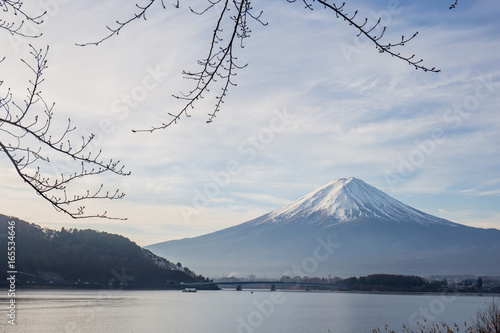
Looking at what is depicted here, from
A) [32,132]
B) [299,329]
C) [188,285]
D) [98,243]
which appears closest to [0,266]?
[98,243]

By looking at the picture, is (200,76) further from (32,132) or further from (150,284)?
(150,284)

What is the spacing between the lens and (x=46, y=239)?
8219 centimetres

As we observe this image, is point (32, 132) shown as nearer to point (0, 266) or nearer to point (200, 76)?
point (200, 76)

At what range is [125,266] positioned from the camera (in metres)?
92.9

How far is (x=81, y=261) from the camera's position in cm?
8531

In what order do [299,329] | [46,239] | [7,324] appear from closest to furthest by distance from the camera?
[7,324] < [299,329] < [46,239]

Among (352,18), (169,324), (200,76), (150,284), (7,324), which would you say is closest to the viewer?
(352,18)

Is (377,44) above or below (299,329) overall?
above

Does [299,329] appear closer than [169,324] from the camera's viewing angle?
Yes

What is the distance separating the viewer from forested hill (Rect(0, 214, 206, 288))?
77.8 m

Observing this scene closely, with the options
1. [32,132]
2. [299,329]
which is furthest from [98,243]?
[32,132]

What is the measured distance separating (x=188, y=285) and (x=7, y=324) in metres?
67.8

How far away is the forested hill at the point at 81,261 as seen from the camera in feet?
255

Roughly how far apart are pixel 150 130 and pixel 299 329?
37.5 m
